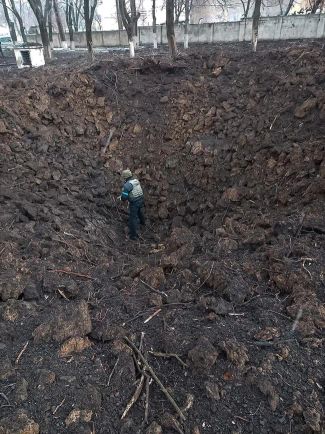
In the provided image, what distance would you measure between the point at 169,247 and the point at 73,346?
2.41 metres

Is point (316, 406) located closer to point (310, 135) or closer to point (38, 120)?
point (310, 135)

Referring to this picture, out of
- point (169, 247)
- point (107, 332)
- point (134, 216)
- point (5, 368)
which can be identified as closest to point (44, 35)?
point (134, 216)

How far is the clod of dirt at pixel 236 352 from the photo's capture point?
279 centimetres

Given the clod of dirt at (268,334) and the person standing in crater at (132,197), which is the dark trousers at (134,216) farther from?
the clod of dirt at (268,334)

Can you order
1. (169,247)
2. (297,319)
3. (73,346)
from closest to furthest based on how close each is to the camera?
(73,346)
(297,319)
(169,247)

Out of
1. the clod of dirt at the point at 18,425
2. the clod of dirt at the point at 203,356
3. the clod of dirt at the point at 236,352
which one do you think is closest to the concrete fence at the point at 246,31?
the clod of dirt at the point at 236,352

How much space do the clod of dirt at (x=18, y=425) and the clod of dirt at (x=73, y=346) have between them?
1.93 ft

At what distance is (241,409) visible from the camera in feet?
8.30

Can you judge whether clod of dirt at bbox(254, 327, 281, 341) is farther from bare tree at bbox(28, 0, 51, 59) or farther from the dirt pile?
bare tree at bbox(28, 0, 51, 59)

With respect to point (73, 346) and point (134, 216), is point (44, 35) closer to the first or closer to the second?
point (134, 216)

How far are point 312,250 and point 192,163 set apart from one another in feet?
12.3

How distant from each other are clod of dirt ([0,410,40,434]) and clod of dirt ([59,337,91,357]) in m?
0.59

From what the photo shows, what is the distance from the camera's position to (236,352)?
2.84 meters

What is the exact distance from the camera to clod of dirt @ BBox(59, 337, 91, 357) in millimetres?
2883
